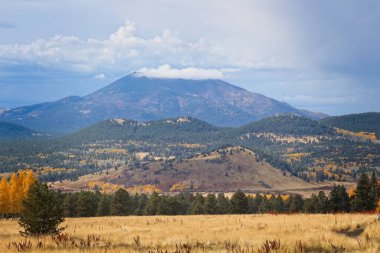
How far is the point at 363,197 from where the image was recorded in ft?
267

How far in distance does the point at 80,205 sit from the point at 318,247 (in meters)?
85.3

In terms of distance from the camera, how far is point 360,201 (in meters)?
80.8

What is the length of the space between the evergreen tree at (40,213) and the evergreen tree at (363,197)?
6616cm

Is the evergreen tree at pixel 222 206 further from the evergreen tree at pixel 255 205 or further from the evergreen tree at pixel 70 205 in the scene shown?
the evergreen tree at pixel 70 205

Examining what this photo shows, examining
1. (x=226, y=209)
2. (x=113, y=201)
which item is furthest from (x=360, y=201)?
(x=113, y=201)

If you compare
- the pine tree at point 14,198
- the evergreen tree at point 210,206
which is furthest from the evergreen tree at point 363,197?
the pine tree at point 14,198

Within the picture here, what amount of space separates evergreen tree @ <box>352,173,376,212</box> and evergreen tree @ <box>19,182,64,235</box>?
6616cm

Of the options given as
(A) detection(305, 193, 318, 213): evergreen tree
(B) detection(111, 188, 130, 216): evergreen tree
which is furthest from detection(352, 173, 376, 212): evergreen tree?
(B) detection(111, 188, 130, 216): evergreen tree

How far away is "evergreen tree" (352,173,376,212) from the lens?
80.8 m

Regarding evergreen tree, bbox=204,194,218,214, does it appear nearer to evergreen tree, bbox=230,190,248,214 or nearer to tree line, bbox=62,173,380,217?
tree line, bbox=62,173,380,217

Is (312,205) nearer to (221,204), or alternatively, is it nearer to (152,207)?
(221,204)

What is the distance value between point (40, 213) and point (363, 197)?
69048mm

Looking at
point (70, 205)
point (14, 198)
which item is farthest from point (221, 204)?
point (14, 198)

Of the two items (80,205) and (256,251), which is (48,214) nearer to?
(256,251)
